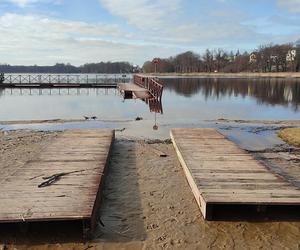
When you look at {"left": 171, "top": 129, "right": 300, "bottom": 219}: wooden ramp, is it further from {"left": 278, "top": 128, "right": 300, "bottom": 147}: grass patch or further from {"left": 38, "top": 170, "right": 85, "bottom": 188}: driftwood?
{"left": 278, "top": 128, "right": 300, "bottom": 147}: grass patch

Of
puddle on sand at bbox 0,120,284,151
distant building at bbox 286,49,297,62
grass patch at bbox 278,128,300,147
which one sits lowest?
puddle on sand at bbox 0,120,284,151

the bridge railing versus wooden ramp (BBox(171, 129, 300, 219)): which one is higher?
the bridge railing

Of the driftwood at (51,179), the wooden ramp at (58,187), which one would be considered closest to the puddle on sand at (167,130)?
the wooden ramp at (58,187)

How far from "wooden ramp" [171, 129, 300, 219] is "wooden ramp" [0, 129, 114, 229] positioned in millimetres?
1631

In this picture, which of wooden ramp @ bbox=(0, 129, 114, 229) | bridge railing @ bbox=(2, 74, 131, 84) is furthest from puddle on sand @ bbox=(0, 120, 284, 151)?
bridge railing @ bbox=(2, 74, 131, 84)

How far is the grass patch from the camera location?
1201cm

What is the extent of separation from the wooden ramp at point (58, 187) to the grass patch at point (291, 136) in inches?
235

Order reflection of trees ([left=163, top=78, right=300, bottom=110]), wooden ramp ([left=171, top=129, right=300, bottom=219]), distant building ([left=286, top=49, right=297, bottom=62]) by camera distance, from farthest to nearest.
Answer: distant building ([left=286, top=49, right=297, bottom=62]) → reflection of trees ([left=163, top=78, right=300, bottom=110]) → wooden ramp ([left=171, top=129, right=300, bottom=219])

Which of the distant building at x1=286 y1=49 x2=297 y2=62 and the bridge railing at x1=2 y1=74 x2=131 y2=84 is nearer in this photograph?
the bridge railing at x1=2 y1=74 x2=131 y2=84

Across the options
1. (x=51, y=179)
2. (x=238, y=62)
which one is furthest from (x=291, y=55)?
(x=51, y=179)

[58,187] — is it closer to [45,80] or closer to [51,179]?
[51,179]

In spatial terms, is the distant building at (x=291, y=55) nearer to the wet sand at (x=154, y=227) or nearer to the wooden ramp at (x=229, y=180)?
the wooden ramp at (x=229, y=180)

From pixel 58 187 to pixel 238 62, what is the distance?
394 feet

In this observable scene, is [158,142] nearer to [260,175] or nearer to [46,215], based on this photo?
[260,175]
